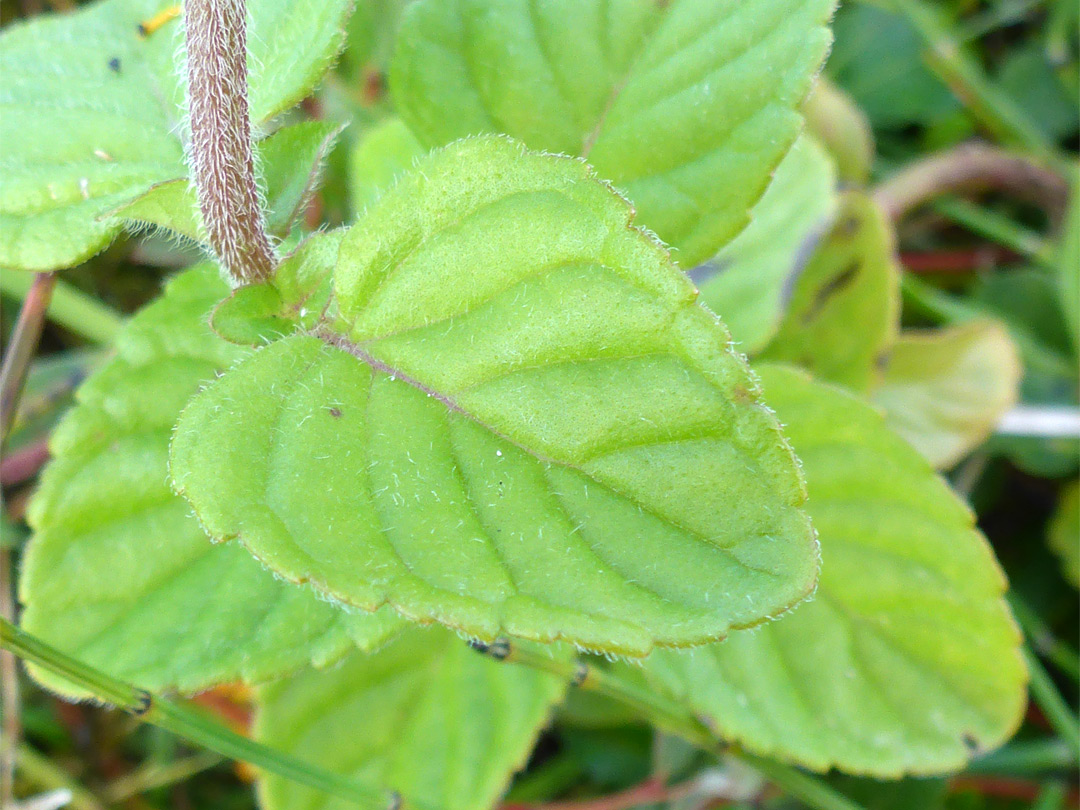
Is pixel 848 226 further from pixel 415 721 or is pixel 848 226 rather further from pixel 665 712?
pixel 415 721

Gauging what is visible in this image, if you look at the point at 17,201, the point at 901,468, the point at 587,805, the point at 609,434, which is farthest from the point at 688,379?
the point at 587,805

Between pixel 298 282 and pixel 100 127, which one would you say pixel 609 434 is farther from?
pixel 100 127

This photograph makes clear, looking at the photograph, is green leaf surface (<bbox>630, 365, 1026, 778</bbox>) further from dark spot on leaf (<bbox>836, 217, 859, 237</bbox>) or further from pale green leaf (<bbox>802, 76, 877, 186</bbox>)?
pale green leaf (<bbox>802, 76, 877, 186</bbox>)

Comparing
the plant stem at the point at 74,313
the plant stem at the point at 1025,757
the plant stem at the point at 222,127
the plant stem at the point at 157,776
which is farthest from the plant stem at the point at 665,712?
the plant stem at the point at 74,313

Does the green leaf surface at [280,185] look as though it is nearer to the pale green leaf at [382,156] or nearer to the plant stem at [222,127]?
the plant stem at [222,127]

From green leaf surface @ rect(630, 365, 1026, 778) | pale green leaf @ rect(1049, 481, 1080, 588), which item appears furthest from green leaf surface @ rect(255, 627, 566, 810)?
pale green leaf @ rect(1049, 481, 1080, 588)

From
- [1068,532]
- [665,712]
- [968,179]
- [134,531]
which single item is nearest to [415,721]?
Answer: [665,712]

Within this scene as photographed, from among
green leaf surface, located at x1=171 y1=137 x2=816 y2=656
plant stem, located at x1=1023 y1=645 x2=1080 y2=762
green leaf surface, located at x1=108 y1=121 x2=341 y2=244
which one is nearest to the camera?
green leaf surface, located at x1=171 y1=137 x2=816 y2=656
